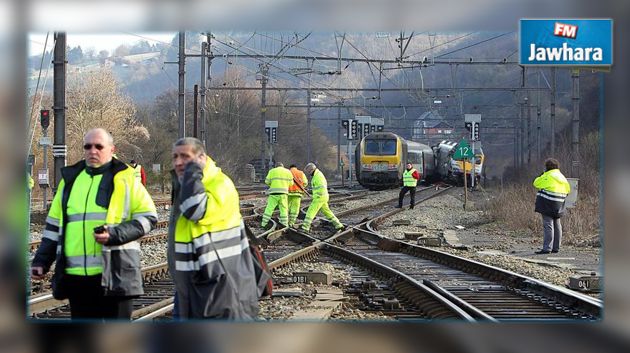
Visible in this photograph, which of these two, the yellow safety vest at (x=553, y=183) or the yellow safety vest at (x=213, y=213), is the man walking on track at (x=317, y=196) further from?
the yellow safety vest at (x=213, y=213)

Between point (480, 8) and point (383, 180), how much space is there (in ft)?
75.5

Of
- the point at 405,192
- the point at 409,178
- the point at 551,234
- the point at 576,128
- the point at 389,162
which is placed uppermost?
the point at 576,128

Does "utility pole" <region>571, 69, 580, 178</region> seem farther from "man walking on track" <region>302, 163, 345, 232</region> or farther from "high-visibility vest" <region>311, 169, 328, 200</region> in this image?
"high-visibility vest" <region>311, 169, 328, 200</region>

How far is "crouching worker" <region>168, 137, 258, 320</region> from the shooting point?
554 centimetres

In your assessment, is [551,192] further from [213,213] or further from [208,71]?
[213,213]

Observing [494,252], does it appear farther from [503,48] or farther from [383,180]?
[383,180]

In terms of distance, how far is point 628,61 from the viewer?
253 inches

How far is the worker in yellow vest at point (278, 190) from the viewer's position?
11.7 meters

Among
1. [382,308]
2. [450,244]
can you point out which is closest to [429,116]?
[450,244]

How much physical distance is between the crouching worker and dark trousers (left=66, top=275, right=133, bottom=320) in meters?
0.46

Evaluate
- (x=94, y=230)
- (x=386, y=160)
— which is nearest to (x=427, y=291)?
(x=94, y=230)

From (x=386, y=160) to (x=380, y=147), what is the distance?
0.41m

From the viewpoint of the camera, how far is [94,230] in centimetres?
574

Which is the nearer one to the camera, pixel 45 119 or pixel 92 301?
pixel 92 301
